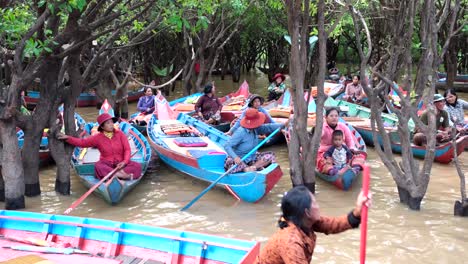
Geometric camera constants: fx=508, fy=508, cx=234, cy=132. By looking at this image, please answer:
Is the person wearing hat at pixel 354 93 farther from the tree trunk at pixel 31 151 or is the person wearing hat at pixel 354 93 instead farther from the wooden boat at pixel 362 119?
the tree trunk at pixel 31 151

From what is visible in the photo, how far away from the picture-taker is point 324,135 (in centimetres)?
874

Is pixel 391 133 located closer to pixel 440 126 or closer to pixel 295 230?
pixel 440 126

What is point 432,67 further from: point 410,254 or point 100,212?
point 100,212

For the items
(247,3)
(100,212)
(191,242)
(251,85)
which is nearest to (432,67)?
(191,242)

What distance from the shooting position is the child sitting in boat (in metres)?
8.57

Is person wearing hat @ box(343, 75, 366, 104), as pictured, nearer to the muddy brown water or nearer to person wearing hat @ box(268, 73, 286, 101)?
person wearing hat @ box(268, 73, 286, 101)

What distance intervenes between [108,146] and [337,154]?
12.6 ft

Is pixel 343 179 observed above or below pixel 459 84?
below

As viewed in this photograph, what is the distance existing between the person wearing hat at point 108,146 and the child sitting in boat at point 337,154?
10.9 ft

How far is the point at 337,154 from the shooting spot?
8734mm

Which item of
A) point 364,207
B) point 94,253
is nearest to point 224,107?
point 94,253

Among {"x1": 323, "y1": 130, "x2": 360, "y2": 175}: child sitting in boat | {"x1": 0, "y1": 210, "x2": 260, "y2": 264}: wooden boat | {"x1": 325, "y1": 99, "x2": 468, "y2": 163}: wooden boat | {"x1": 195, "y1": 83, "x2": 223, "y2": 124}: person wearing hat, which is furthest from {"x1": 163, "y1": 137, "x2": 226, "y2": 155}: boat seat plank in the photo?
{"x1": 0, "y1": 210, "x2": 260, "y2": 264}: wooden boat

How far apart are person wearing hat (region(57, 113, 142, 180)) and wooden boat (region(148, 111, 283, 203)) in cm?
123

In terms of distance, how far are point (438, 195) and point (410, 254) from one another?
8.45ft
